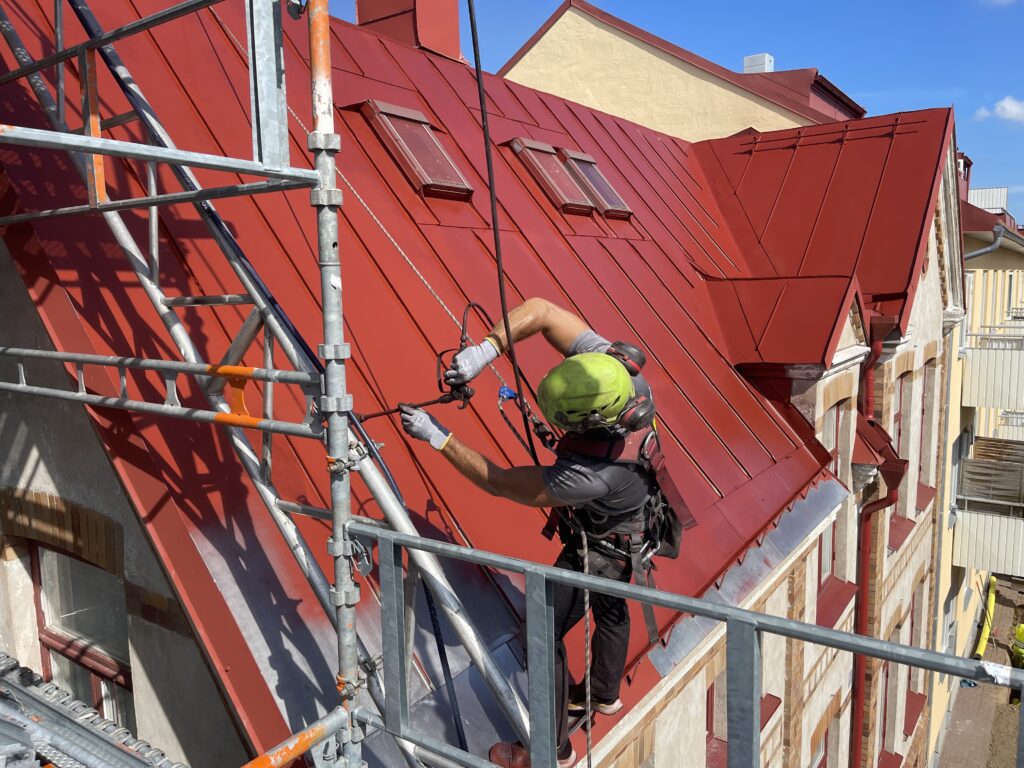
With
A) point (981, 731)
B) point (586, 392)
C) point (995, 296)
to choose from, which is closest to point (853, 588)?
point (586, 392)

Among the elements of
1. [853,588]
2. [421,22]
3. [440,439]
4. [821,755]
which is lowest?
[821,755]

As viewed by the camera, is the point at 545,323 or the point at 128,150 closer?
the point at 128,150

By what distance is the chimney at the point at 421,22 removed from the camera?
8773mm

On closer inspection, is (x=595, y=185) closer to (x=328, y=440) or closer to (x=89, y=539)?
(x=89, y=539)

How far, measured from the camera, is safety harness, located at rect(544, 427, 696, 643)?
3.40 metres

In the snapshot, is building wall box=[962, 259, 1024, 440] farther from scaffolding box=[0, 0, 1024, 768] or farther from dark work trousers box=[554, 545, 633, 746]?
scaffolding box=[0, 0, 1024, 768]

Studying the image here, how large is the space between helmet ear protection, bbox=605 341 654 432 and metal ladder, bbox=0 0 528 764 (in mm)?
981

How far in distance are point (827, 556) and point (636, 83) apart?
1071 cm

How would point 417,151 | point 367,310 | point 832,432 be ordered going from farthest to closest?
point 832,432 < point 417,151 < point 367,310

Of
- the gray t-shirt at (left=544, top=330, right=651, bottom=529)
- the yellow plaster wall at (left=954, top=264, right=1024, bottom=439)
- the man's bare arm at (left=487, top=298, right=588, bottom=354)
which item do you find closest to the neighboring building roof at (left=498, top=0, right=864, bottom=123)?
the yellow plaster wall at (left=954, top=264, right=1024, bottom=439)

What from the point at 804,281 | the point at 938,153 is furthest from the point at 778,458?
the point at 938,153

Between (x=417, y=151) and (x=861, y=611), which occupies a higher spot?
(x=417, y=151)

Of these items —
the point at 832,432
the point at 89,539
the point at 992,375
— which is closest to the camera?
the point at 89,539

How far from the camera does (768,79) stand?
55.4ft
